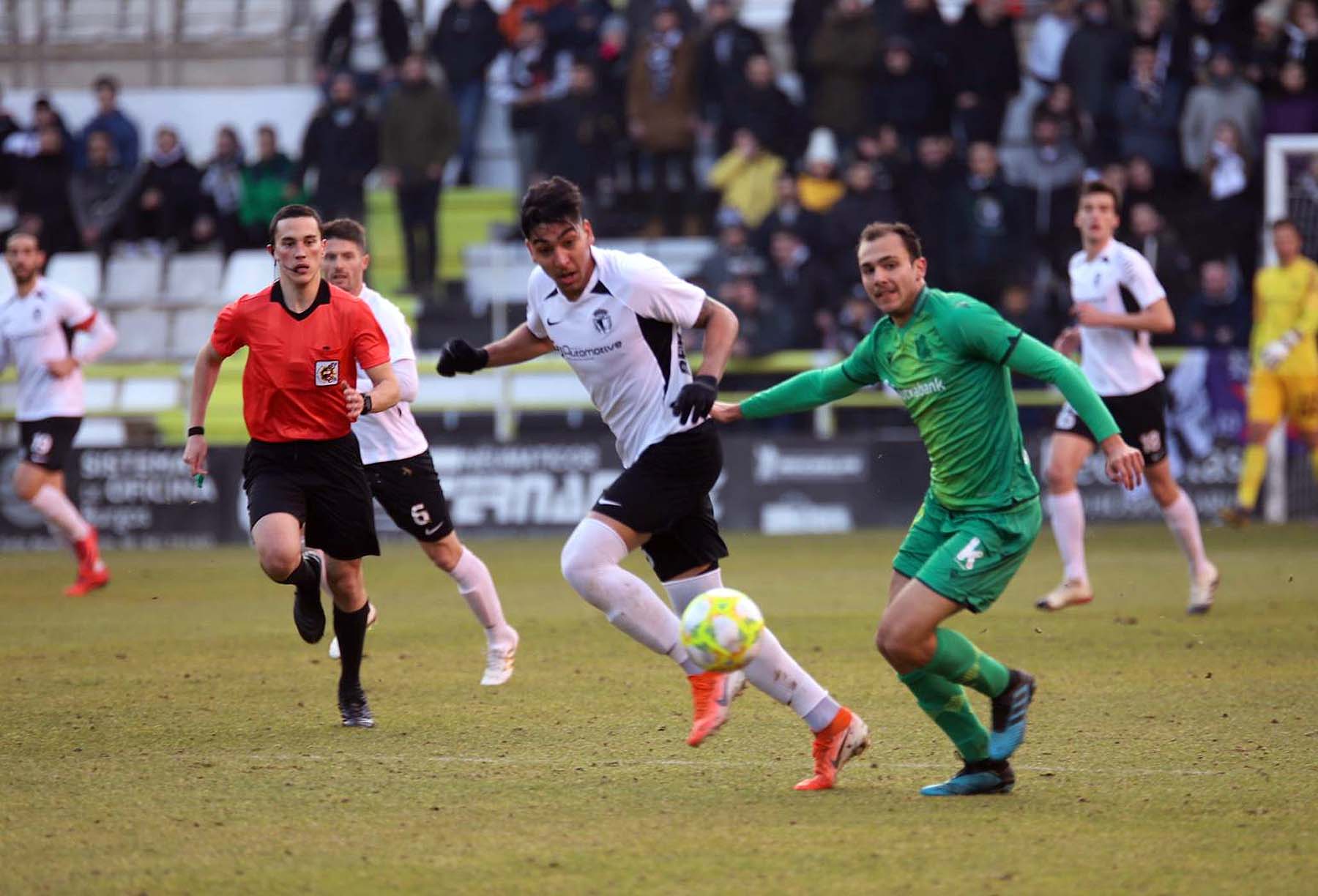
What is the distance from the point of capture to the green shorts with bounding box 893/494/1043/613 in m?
6.26

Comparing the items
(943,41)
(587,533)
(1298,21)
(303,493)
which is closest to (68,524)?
(303,493)

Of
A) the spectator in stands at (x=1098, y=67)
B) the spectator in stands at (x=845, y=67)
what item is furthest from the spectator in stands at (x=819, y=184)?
the spectator in stands at (x=1098, y=67)

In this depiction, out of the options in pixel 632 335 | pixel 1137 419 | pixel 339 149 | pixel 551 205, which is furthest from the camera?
pixel 339 149

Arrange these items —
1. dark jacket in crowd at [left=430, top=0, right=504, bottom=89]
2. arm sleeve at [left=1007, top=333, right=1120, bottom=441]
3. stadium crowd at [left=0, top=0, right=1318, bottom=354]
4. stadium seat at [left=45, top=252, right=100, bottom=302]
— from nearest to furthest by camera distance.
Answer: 1. arm sleeve at [left=1007, top=333, right=1120, bottom=441]
2. stadium crowd at [left=0, top=0, right=1318, bottom=354]
3. dark jacket in crowd at [left=430, top=0, right=504, bottom=89]
4. stadium seat at [left=45, top=252, right=100, bottom=302]

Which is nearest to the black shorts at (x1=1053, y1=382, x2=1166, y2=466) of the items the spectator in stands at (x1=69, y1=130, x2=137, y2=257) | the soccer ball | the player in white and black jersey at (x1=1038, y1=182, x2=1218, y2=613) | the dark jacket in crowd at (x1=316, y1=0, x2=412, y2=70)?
the player in white and black jersey at (x1=1038, y1=182, x2=1218, y2=613)

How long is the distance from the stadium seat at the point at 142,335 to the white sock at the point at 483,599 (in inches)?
532

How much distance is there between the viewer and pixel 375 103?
22.5 m

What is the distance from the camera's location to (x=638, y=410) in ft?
23.3

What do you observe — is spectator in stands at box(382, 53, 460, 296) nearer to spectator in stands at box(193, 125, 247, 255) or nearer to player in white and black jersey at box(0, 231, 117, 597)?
spectator in stands at box(193, 125, 247, 255)

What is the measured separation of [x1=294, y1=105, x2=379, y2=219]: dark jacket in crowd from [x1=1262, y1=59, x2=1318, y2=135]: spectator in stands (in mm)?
9662

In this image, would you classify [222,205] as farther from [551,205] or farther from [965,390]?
[965,390]

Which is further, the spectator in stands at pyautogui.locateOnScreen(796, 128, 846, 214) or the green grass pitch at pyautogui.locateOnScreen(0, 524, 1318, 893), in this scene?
the spectator in stands at pyautogui.locateOnScreen(796, 128, 846, 214)

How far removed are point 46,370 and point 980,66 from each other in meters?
10.4

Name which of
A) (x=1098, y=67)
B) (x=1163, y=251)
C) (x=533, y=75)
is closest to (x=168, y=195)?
(x=533, y=75)
